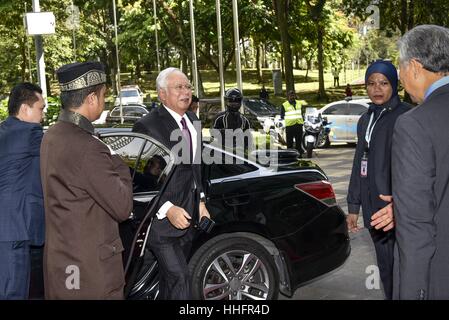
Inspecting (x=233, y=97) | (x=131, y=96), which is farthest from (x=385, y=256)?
(x=131, y=96)

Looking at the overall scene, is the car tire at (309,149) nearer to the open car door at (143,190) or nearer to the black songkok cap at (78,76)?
the open car door at (143,190)

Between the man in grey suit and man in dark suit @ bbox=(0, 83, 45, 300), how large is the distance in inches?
95.6

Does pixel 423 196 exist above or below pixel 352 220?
above

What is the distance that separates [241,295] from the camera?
4832 mm

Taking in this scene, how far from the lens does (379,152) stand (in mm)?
4219

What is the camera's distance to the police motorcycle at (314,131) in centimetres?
1641

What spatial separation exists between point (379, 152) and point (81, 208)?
227 centimetres

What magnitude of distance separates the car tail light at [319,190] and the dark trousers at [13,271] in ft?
7.40

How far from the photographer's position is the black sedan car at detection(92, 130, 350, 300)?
469 cm

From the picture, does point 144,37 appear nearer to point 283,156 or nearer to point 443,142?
point 283,156

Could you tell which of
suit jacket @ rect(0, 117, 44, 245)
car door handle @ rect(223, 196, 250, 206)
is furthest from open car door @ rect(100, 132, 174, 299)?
car door handle @ rect(223, 196, 250, 206)

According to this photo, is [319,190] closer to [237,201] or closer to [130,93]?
[237,201]

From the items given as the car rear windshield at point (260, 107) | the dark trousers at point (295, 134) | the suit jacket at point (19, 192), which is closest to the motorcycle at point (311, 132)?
the dark trousers at point (295, 134)

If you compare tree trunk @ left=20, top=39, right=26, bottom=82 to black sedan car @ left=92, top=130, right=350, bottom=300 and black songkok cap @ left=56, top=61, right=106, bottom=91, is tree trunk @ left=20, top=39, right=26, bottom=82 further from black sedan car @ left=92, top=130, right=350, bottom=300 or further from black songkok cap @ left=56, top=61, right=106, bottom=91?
black songkok cap @ left=56, top=61, right=106, bottom=91
